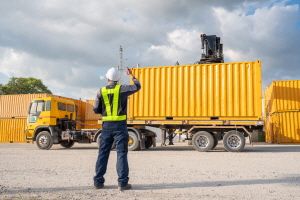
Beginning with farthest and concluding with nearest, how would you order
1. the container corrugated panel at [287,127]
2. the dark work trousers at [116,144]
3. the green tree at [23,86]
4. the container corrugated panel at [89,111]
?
the green tree at [23,86] → the container corrugated panel at [89,111] → the container corrugated panel at [287,127] → the dark work trousers at [116,144]

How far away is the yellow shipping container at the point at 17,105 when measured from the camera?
25.2 meters

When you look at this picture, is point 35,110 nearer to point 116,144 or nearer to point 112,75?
point 112,75

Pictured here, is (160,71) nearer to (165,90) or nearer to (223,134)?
(165,90)

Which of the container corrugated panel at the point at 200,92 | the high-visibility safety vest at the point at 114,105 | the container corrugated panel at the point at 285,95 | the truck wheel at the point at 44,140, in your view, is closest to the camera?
the high-visibility safety vest at the point at 114,105

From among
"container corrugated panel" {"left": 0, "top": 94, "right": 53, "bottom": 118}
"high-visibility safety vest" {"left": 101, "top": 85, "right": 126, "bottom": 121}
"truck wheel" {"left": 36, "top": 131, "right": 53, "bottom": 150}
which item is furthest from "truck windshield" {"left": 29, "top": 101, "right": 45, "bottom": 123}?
"container corrugated panel" {"left": 0, "top": 94, "right": 53, "bottom": 118}

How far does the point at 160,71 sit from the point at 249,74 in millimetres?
3822

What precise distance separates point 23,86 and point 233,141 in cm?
4555

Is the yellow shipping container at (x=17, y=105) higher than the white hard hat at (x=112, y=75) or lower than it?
higher

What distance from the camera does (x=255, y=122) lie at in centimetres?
1114

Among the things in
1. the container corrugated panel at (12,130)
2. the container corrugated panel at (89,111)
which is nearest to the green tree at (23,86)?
the container corrugated panel at (12,130)

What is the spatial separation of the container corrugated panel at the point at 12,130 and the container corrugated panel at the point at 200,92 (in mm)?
15124

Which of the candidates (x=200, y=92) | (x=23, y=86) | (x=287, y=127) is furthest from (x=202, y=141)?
(x=23, y=86)

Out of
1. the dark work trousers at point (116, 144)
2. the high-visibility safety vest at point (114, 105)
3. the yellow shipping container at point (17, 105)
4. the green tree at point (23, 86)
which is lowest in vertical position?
the dark work trousers at point (116, 144)

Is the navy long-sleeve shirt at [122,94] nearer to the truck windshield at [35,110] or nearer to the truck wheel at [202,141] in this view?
the truck wheel at [202,141]
